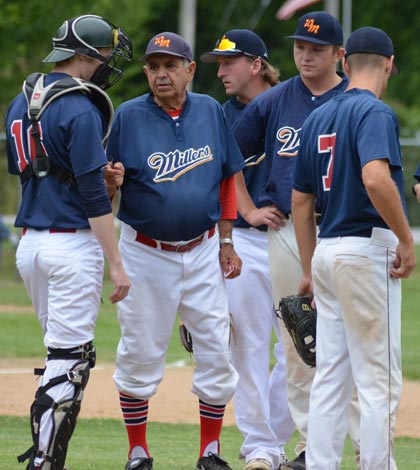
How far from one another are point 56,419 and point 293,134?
2180 mm

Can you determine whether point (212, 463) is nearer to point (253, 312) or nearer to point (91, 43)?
point (253, 312)

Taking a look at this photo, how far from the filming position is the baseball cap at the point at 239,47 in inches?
275

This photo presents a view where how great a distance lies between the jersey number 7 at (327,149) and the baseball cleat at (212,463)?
1.85m

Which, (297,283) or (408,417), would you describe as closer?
(297,283)

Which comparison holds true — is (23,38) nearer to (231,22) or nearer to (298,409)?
(298,409)

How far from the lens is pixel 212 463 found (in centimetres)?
622

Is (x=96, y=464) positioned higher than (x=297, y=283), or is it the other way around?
(x=297, y=283)

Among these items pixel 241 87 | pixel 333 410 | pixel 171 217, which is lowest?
pixel 333 410

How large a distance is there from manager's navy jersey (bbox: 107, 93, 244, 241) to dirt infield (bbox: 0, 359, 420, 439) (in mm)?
3317

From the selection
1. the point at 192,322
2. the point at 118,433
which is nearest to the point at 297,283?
the point at 192,322

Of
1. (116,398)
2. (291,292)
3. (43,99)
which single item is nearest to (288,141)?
(291,292)

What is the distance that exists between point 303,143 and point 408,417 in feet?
15.1

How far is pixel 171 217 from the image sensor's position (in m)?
5.95

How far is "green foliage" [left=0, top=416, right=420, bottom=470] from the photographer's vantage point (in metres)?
6.60
